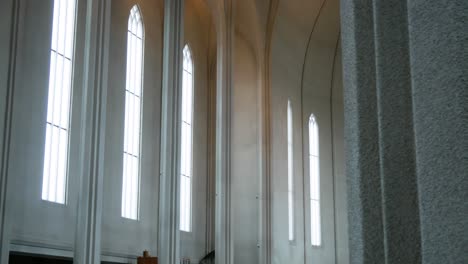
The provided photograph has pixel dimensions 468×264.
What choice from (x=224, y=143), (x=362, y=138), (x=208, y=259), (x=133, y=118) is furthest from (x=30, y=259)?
(x=362, y=138)

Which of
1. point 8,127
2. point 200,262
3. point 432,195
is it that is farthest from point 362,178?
point 200,262

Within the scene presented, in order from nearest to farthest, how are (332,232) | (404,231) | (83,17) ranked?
(404,231) < (83,17) < (332,232)

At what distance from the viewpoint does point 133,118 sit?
63.9 ft

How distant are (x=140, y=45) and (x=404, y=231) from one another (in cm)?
1909

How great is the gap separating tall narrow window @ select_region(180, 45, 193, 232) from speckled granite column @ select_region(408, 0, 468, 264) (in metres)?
20.2

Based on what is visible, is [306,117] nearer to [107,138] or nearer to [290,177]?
[290,177]

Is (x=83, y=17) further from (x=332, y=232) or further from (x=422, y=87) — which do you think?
(x=422, y=87)

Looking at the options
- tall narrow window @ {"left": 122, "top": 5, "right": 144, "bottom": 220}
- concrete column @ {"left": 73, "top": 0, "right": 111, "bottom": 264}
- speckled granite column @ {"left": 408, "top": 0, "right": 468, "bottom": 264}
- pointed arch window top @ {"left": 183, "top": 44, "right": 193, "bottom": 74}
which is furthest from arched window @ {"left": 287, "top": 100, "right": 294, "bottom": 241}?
speckled granite column @ {"left": 408, "top": 0, "right": 468, "bottom": 264}

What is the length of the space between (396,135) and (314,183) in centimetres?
2599

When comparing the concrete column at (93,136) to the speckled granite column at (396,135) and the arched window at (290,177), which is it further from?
the speckled granite column at (396,135)

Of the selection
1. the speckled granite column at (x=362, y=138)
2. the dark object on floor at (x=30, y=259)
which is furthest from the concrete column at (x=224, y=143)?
the speckled granite column at (x=362, y=138)

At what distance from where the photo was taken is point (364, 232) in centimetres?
166

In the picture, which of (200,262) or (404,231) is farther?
(200,262)

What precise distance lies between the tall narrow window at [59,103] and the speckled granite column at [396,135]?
14561 mm
